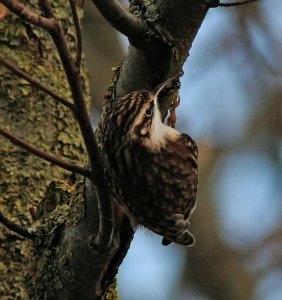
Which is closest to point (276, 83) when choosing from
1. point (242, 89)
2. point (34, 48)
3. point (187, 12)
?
point (242, 89)

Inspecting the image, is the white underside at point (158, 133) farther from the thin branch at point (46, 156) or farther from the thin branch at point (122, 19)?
the thin branch at point (46, 156)

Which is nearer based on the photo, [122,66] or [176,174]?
[122,66]

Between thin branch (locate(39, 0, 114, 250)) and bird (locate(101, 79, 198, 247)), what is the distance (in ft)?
0.60

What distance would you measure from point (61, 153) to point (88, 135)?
1287mm

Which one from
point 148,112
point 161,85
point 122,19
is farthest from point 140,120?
point 122,19

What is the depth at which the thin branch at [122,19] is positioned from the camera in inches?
80.7

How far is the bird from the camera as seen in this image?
2527mm

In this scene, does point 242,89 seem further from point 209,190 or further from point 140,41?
point 140,41

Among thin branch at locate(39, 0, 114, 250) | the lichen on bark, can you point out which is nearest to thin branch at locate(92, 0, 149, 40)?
thin branch at locate(39, 0, 114, 250)

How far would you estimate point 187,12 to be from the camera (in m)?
2.23

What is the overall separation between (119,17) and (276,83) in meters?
3.91

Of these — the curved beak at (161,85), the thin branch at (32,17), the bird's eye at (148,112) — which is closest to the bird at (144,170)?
the bird's eye at (148,112)

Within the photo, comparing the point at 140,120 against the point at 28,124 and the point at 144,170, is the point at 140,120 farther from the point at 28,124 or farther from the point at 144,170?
the point at 28,124

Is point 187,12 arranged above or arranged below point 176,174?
above
